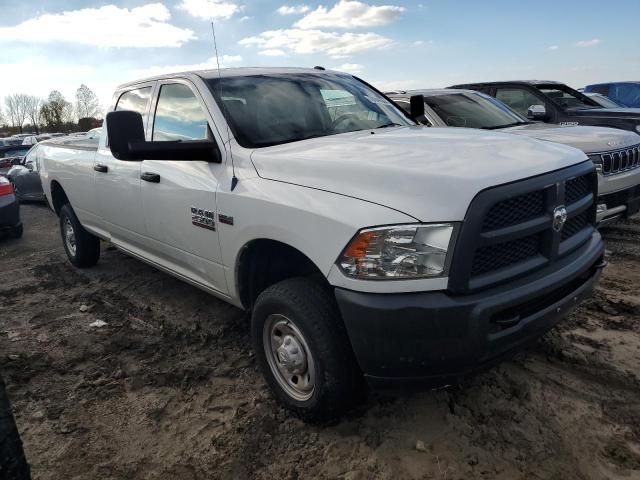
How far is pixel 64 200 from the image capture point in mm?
5984

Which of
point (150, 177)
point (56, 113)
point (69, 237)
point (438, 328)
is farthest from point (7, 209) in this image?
point (56, 113)

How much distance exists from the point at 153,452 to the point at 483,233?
1.94 m

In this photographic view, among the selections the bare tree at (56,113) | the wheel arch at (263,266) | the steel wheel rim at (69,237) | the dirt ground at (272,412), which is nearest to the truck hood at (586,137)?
the dirt ground at (272,412)

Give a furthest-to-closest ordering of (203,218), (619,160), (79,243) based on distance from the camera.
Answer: (79,243)
(619,160)
(203,218)

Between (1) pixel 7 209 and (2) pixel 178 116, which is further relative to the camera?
(1) pixel 7 209

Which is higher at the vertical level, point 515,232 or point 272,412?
point 515,232

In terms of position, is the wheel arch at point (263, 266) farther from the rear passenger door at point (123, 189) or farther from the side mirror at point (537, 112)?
the side mirror at point (537, 112)

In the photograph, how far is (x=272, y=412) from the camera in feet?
9.38

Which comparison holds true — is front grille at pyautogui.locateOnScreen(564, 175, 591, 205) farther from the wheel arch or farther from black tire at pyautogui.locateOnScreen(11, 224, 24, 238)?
black tire at pyautogui.locateOnScreen(11, 224, 24, 238)

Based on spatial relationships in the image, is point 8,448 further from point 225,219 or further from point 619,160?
point 619,160

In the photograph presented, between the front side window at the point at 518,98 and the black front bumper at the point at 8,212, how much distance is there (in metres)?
7.78

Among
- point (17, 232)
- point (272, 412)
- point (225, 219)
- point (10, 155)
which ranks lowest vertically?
point (272, 412)

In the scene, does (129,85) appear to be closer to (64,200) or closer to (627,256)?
(64,200)

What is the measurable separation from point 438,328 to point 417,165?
0.73m
